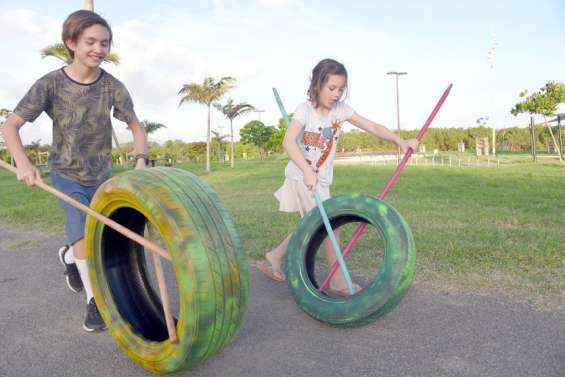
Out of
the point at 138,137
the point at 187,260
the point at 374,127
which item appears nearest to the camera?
the point at 187,260

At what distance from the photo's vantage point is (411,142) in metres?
3.54

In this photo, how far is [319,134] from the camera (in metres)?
3.73

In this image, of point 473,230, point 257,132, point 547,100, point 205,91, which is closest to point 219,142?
point 257,132

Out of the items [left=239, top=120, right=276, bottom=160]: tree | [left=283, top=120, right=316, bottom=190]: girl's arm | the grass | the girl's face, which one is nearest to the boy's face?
[left=283, top=120, right=316, bottom=190]: girl's arm

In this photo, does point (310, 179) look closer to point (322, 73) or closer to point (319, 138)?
point (319, 138)

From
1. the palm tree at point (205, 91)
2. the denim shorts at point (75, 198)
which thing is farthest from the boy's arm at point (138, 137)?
the palm tree at point (205, 91)

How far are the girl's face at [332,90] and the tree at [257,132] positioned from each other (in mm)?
53132

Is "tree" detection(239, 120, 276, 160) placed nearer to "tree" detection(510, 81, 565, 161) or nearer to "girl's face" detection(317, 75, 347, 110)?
"tree" detection(510, 81, 565, 161)

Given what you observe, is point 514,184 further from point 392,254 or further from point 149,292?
point 149,292

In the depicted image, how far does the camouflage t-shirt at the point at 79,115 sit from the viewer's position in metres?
3.10

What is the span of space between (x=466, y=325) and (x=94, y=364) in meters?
2.21

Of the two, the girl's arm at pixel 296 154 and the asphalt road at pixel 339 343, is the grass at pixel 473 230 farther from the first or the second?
the girl's arm at pixel 296 154

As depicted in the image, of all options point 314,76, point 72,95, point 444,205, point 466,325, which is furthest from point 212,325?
point 444,205

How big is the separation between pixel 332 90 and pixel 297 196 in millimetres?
906
